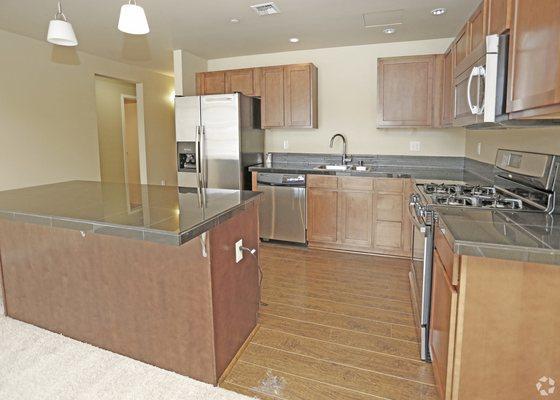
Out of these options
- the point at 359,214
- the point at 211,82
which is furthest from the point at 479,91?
the point at 211,82

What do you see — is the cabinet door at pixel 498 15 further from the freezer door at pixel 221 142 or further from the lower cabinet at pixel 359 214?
the freezer door at pixel 221 142

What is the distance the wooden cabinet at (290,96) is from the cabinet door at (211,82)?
1.87 ft

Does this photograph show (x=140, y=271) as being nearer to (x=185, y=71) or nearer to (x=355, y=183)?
(x=355, y=183)

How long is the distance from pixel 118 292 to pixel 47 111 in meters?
3.54

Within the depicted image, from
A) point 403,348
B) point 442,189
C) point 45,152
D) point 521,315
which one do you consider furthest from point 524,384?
point 45,152

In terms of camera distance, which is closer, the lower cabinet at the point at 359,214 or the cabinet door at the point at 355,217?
the lower cabinet at the point at 359,214

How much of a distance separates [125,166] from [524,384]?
6623 mm

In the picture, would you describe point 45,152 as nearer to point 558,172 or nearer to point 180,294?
point 180,294

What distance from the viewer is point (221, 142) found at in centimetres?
420

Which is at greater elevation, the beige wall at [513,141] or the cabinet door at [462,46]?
the cabinet door at [462,46]

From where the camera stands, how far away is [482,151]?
11.0 ft

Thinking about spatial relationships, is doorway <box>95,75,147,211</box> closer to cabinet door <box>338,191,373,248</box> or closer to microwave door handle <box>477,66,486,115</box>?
cabinet door <box>338,191,373,248</box>

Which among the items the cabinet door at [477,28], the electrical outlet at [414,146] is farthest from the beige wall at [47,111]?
the cabinet door at [477,28]

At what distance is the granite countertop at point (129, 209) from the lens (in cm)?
148
